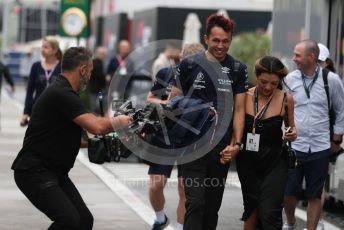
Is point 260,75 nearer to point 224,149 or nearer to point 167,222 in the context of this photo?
point 224,149

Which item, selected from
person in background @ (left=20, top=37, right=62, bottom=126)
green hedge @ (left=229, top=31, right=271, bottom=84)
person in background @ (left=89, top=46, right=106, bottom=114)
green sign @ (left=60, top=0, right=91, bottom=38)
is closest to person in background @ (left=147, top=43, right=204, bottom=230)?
person in background @ (left=20, top=37, right=62, bottom=126)

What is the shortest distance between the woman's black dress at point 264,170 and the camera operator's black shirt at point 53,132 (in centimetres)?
164

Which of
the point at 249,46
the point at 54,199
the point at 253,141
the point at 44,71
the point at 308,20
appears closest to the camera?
the point at 54,199

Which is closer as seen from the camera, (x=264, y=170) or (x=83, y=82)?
(x=83, y=82)

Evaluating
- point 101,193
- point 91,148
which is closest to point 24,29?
point 101,193

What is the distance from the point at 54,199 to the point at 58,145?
0.39 metres

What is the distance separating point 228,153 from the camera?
8.03 m

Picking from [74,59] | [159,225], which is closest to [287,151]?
[74,59]

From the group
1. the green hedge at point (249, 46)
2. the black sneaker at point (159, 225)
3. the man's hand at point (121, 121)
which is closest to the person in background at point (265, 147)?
the man's hand at point (121, 121)

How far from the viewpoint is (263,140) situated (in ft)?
27.5

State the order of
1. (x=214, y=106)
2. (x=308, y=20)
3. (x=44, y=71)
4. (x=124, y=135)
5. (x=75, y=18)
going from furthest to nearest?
(x=75, y=18) → (x=44, y=71) → (x=308, y=20) → (x=214, y=106) → (x=124, y=135)

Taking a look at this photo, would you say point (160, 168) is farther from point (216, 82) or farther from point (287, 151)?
point (216, 82)

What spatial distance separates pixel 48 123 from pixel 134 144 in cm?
92

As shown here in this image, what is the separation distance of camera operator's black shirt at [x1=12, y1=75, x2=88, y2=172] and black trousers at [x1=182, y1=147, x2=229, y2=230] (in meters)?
1.09
